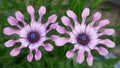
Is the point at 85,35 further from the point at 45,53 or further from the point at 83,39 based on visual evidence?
the point at 45,53

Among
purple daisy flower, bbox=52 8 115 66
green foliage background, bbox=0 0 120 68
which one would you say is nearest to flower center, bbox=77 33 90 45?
purple daisy flower, bbox=52 8 115 66

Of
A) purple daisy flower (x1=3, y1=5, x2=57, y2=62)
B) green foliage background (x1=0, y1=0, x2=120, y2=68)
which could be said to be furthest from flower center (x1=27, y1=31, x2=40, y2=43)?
green foliage background (x1=0, y1=0, x2=120, y2=68)

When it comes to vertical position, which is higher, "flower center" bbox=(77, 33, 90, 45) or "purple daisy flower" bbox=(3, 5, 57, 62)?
"purple daisy flower" bbox=(3, 5, 57, 62)

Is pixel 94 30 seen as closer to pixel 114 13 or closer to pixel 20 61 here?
pixel 20 61

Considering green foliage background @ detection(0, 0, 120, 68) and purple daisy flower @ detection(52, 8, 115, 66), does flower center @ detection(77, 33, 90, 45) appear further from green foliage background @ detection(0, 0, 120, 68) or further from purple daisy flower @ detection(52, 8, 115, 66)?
green foliage background @ detection(0, 0, 120, 68)

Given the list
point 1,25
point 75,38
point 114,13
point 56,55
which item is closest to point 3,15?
point 1,25

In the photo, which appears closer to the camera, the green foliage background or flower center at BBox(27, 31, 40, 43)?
flower center at BBox(27, 31, 40, 43)

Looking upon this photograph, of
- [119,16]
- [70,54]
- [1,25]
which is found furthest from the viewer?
[119,16]

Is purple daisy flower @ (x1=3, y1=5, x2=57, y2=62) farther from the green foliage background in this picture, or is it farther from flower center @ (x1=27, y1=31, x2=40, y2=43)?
the green foliage background

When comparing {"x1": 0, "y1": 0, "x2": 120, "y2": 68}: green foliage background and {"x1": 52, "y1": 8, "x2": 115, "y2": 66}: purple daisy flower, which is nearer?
{"x1": 52, "y1": 8, "x2": 115, "y2": 66}: purple daisy flower

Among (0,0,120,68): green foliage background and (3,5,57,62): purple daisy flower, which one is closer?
(3,5,57,62): purple daisy flower

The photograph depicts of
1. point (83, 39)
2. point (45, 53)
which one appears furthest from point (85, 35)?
point (45, 53)
